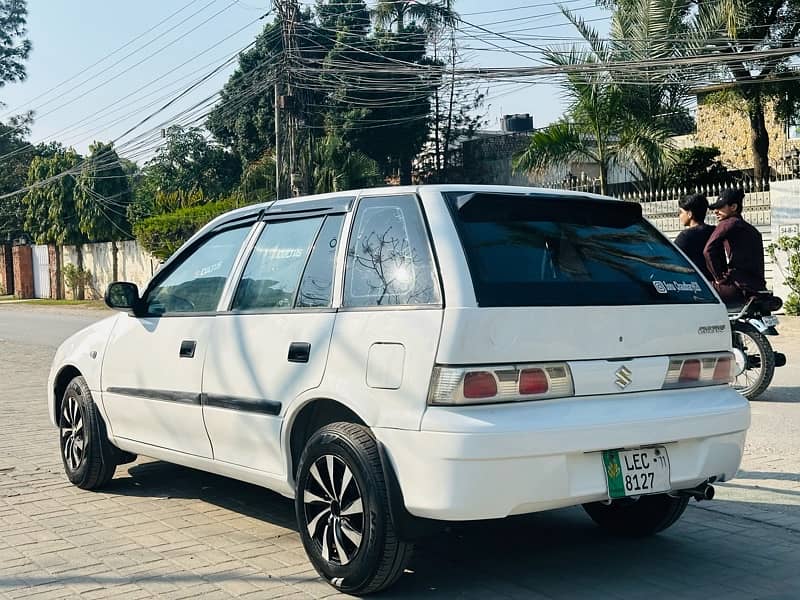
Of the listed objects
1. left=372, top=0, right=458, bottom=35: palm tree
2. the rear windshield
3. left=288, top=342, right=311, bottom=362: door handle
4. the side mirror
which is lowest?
left=288, top=342, right=311, bottom=362: door handle

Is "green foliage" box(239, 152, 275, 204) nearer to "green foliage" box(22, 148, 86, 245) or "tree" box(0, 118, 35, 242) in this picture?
"green foliage" box(22, 148, 86, 245)

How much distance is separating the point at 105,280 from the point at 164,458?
35.2 metres

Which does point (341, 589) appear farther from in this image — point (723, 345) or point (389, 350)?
point (723, 345)

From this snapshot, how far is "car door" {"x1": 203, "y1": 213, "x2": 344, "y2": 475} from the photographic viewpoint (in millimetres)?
4863

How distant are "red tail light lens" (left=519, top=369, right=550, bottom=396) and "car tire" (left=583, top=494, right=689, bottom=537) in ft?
3.85

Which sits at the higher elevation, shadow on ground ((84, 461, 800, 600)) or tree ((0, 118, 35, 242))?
tree ((0, 118, 35, 242))

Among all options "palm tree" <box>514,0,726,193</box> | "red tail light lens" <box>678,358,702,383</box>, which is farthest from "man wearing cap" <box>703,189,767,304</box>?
"palm tree" <box>514,0,726,193</box>

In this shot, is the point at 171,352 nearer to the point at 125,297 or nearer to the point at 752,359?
the point at 125,297

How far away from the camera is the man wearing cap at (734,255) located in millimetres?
9555

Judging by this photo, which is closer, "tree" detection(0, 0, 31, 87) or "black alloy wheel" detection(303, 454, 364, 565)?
"black alloy wheel" detection(303, 454, 364, 565)

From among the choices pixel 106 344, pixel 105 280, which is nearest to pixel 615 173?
pixel 105 280

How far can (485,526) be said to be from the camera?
5586 millimetres

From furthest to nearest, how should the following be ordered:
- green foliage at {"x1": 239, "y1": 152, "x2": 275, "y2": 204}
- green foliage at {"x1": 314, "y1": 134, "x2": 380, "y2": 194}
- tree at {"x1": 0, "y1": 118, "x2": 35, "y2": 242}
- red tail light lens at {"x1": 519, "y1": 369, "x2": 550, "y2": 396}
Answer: tree at {"x1": 0, "y1": 118, "x2": 35, "y2": 242} → green foliage at {"x1": 314, "y1": 134, "x2": 380, "y2": 194} → green foliage at {"x1": 239, "y1": 152, "x2": 275, "y2": 204} → red tail light lens at {"x1": 519, "y1": 369, "x2": 550, "y2": 396}

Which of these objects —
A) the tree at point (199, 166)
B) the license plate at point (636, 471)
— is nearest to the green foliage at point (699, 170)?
the license plate at point (636, 471)
